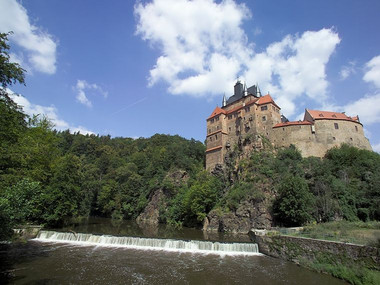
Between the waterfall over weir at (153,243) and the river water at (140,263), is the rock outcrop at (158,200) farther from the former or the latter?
the river water at (140,263)

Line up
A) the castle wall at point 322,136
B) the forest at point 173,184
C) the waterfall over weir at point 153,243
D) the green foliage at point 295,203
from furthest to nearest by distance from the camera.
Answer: the castle wall at point 322,136
the green foliage at point 295,203
the waterfall over weir at point 153,243
the forest at point 173,184

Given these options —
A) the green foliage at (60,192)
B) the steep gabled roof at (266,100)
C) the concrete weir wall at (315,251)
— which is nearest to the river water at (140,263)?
the concrete weir wall at (315,251)

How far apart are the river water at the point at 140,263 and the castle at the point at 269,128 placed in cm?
2923

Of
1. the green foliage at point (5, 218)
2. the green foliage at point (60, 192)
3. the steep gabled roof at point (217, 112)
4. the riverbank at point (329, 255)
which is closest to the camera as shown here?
the green foliage at point (5, 218)

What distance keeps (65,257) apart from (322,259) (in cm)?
1873

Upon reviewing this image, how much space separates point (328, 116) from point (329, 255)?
1474 inches

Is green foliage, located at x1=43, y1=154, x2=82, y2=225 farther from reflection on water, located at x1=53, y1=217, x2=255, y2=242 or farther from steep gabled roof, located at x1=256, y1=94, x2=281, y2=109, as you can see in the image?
steep gabled roof, located at x1=256, y1=94, x2=281, y2=109

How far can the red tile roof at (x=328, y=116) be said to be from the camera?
44.2 m

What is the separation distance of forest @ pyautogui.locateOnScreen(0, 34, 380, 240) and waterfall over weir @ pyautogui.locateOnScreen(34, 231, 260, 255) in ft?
12.2

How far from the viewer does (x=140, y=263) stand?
A: 1611 centimetres

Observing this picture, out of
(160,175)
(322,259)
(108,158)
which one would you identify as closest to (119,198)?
(160,175)

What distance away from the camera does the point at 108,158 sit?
75000 mm

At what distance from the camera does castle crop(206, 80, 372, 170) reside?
4319cm

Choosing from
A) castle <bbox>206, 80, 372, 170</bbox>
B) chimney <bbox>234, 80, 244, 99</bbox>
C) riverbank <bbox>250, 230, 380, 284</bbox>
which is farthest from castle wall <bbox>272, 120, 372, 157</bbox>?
riverbank <bbox>250, 230, 380, 284</bbox>
